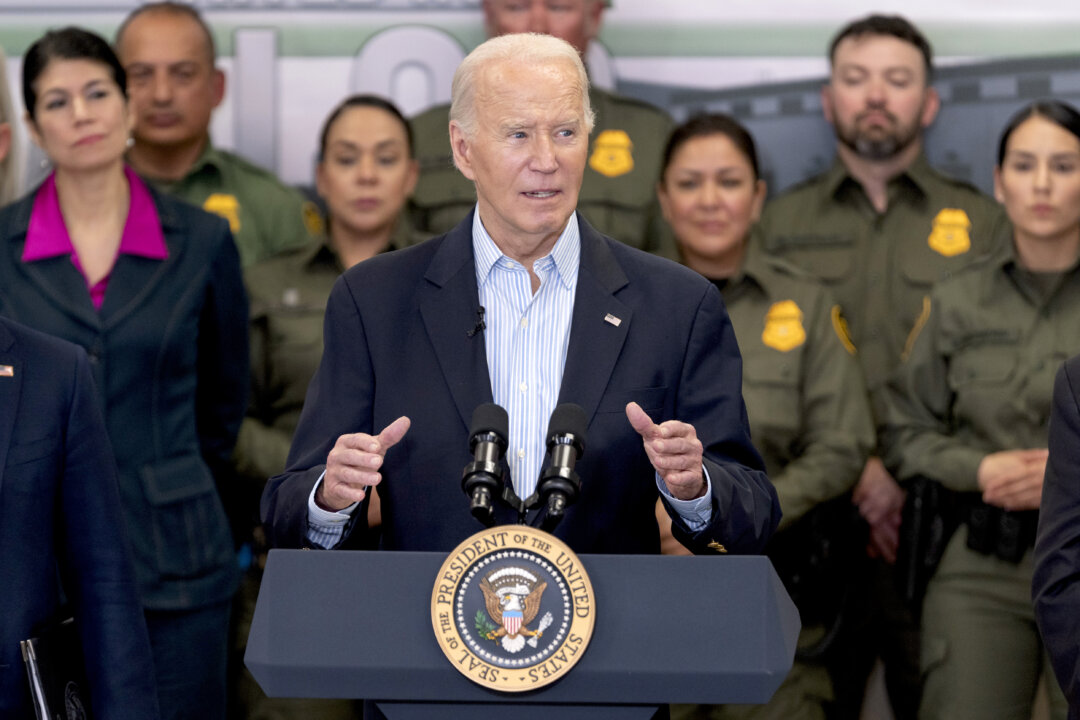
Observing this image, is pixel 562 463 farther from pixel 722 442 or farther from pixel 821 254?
pixel 821 254

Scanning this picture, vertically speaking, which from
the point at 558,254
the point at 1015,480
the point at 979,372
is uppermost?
the point at 558,254

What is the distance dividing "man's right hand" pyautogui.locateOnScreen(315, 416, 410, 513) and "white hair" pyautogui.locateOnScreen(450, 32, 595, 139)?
2.01 ft

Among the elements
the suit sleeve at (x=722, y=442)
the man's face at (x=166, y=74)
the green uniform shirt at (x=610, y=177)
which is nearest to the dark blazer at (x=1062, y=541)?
the suit sleeve at (x=722, y=442)

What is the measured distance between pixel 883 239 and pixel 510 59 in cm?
273

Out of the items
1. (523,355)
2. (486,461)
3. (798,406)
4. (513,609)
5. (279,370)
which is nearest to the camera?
Result: (513,609)

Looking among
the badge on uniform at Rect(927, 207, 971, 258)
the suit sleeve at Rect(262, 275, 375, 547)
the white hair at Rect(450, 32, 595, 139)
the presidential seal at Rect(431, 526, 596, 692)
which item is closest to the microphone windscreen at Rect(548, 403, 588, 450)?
the presidential seal at Rect(431, 526, 596, 692)

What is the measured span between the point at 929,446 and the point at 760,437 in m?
0.46

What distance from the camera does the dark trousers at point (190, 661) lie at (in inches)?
144

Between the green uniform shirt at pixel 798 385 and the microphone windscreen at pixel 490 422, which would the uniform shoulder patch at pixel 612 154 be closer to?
the green uniform shirt at pixel 798 385

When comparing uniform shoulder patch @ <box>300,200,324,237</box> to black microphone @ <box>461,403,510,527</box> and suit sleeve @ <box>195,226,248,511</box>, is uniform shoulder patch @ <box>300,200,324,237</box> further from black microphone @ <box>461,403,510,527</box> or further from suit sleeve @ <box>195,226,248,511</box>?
black microphone @ <box>461,403,510,527</box>

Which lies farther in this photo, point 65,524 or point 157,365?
point 157,365

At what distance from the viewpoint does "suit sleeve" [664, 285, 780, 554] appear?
2.20 m

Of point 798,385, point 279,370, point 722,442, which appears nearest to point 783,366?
point 798,385

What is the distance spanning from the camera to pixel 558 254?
8.13 ft
